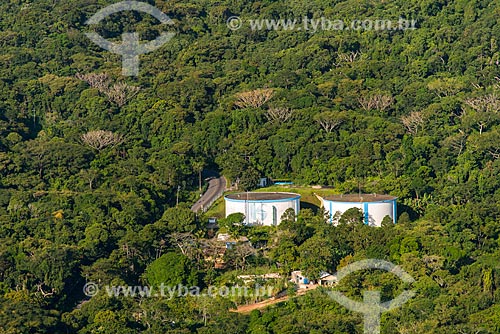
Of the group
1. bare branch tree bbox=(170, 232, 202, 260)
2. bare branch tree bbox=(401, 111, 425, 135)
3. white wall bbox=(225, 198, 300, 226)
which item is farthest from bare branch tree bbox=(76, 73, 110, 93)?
bare branch tree bbox=(170, 232, 202, 260)

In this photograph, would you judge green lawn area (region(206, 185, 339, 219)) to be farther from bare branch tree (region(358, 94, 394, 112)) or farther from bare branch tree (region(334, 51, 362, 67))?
bare branch tree (region(334, 51, 362, 67))

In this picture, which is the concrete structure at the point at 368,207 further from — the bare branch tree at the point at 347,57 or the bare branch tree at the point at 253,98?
the bare branch tree at the point at 347,57

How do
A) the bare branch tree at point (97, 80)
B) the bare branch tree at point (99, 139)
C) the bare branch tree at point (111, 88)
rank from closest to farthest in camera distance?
the bare branch tree at point (99, 139) < the bare branch tree at point (111, 88) < the bare branch tree at point (97, 80)

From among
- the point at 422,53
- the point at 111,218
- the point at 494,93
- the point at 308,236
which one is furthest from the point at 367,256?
the point at 422,53

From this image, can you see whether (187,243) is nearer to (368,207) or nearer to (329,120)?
(368,207)

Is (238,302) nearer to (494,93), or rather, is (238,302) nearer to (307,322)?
(307,322)

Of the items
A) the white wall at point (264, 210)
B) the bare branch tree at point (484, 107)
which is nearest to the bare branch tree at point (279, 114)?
the bare branch tree at point (484, 107)
